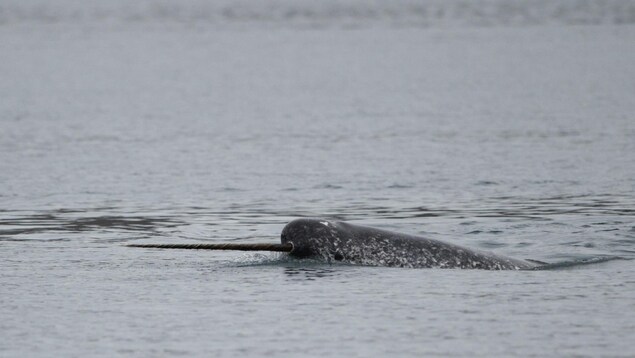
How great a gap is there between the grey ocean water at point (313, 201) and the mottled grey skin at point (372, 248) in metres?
0.23

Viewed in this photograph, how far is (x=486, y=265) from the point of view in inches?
639

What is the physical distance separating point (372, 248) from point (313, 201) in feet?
21.7

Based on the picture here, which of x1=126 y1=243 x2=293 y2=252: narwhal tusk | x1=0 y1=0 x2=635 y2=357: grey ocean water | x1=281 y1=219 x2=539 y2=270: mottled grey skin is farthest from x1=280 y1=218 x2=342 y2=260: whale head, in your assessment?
x1=126 y1=243 x2=293 y2=252: narwhal tusk

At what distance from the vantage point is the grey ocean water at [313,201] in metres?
13.3

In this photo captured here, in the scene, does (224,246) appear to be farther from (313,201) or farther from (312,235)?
(313,201)

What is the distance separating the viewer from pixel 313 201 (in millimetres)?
22719

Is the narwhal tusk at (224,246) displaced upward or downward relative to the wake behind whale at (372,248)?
upward

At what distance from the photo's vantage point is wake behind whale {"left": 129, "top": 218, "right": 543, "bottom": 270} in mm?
15891

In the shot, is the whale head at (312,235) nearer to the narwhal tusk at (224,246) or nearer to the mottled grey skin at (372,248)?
the mottled grey skin at (372,248)

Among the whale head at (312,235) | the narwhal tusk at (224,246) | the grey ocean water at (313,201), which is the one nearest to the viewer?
the grey ocean water at (313,201)

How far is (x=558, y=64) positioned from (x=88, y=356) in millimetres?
48416

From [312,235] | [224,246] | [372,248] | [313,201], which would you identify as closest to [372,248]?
[372,248]

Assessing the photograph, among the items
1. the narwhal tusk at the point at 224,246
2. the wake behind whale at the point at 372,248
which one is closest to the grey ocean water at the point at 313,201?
the wake behind whale at the point at 372,248

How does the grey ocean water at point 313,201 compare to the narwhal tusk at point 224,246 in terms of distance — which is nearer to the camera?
the grey ocean water at point 313,201
